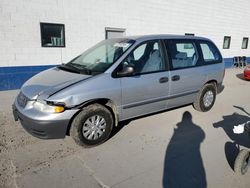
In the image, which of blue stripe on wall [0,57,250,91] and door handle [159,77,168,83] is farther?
blue stripe on wall [0,57,250,91]

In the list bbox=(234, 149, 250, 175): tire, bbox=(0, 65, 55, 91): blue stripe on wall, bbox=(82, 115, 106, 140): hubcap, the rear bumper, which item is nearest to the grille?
the rear bumper

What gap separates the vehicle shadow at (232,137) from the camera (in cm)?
373

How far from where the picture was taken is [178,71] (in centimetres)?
482

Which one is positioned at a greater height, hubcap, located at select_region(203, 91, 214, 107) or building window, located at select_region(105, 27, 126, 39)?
building window, located at select_region(105, 27, 126, 39)

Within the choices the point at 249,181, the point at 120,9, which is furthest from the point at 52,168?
the point at 120,9

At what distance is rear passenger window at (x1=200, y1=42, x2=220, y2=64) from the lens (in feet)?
18.3

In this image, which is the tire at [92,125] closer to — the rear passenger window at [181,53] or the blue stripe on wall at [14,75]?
the rear passenger window at [181,53]

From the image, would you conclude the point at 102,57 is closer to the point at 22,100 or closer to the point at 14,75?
the point at 22,100

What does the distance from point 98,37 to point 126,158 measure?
22.0 ft

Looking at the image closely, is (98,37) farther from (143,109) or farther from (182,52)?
(143,109)

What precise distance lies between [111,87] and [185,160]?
163 cm

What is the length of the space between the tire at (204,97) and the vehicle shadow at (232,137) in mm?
531

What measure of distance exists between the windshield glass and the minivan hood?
0.85ft

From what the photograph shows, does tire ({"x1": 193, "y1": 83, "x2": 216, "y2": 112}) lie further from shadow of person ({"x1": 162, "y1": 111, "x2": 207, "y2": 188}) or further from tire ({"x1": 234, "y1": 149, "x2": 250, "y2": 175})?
tire ({"x1": 234, "y1": 149, "x2": 250, "y2": 175})
